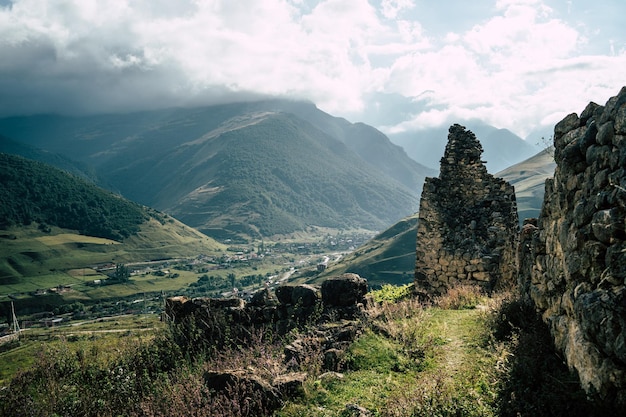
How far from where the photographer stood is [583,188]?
667 centimetres

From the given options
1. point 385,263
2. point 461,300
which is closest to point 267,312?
point 461,300

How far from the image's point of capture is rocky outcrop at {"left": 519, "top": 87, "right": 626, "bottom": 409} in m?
4.91

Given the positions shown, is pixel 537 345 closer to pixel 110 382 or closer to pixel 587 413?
pixel 587 413

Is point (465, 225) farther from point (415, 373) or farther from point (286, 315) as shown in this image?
point (415, 373)

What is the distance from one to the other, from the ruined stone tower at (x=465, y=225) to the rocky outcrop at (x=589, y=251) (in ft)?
25.6

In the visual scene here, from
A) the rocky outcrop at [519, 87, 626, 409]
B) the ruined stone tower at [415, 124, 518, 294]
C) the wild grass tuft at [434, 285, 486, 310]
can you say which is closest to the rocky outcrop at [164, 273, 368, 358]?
the wild grass tuft at [434, 285, 486, 310]

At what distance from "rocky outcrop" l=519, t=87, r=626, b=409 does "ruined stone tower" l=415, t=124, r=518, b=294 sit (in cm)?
779

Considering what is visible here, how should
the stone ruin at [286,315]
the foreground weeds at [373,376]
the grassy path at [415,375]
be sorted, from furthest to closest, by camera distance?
the stone ruin at [286,315], the grassy path at [415,375], the foreground weeds at [373,376]

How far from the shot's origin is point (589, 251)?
5.81 metres

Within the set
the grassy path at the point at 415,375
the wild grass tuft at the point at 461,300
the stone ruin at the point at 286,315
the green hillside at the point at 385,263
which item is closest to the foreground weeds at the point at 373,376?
the grassy path at the point at 415,375

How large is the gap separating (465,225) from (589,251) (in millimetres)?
11586

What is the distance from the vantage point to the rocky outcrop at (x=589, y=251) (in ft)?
16.1

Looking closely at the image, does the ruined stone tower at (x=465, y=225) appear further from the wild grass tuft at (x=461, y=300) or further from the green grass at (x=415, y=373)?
the green grass at (x=415, y=373)

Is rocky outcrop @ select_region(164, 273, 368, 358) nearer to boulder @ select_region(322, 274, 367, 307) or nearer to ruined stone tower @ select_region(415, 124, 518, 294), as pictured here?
boulder @ select_region(322, 274, 367, 307)
